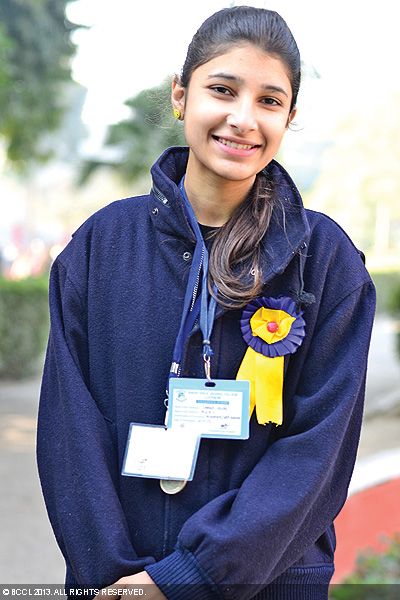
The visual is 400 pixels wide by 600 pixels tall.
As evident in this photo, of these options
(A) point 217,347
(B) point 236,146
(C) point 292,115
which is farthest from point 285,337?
(C) point 292,115

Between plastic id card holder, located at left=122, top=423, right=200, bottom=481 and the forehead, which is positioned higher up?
the forehead

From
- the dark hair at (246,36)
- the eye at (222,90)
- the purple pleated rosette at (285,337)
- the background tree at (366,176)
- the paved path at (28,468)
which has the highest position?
the background tree at (366,176)

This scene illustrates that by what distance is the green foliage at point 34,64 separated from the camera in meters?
14.3

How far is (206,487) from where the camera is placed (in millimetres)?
2141

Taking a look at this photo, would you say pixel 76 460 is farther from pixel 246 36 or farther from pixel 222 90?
pixel 246 36

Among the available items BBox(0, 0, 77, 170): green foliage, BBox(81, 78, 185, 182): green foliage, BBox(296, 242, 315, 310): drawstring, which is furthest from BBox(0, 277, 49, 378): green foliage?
BBox(296, 242, 315, 310): drawstring

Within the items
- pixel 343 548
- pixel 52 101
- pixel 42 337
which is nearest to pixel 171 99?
pixel 343 548

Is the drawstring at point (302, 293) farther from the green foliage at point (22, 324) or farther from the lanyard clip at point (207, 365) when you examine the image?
the green foliage at point (22, 324)

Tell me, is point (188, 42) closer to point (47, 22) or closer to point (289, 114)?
point (289, 114)

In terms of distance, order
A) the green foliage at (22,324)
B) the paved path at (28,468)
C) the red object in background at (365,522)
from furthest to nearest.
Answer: the green foliage at (22,324), the paved path at (28,468), the red object in background at (365,522)

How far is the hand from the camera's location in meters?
2.01

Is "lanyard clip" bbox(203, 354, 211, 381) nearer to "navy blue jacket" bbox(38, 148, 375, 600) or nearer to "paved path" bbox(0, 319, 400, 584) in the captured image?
"navy blue jacket" bbox(38, 148, 375, 600)

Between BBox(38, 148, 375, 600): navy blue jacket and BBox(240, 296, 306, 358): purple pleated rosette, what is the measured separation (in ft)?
0.09

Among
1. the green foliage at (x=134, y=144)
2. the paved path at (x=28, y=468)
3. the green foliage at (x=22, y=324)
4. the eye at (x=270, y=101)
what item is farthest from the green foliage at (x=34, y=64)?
the eye at (x=270, y=101)
